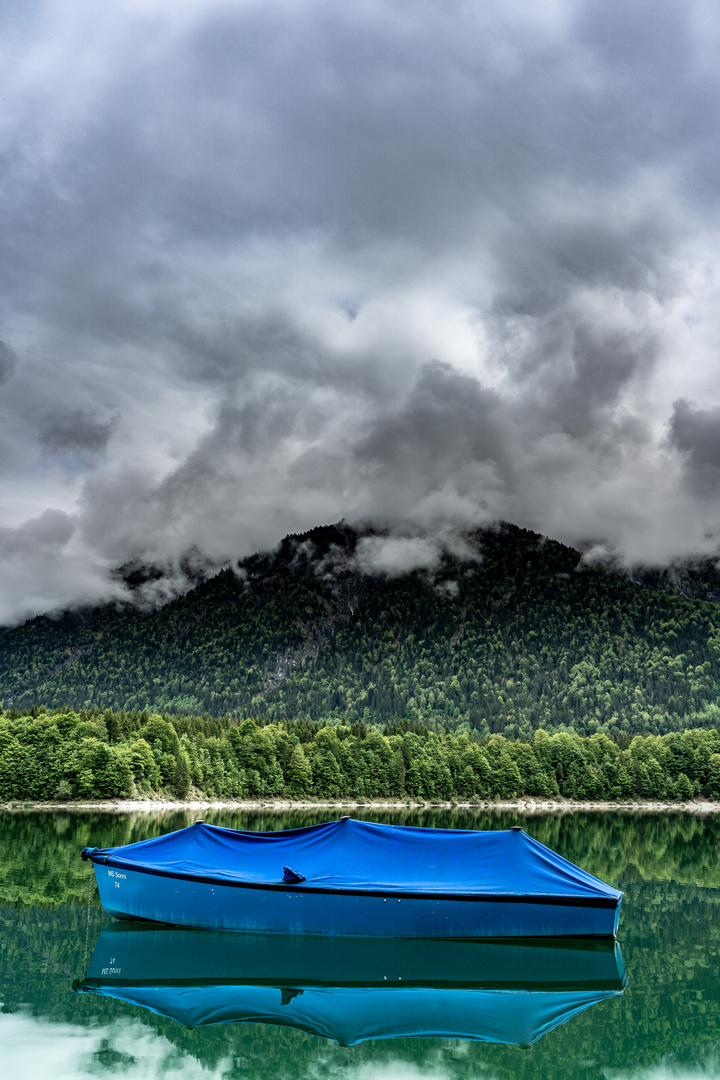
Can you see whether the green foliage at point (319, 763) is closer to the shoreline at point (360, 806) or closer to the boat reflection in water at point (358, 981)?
the shoreline at point (360, 806)

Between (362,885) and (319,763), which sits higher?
(362,885)

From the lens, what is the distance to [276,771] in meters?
148

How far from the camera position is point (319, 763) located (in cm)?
15550

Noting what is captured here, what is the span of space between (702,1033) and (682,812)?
550 ft

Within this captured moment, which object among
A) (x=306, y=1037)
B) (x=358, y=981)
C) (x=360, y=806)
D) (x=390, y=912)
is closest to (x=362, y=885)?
(x=390, y=912)

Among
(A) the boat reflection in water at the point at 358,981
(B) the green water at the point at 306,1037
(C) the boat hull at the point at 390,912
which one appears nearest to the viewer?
(B) the green water at the point at 306,1037

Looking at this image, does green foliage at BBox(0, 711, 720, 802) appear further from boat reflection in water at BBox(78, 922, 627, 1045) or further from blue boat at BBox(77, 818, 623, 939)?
boat reflection in water at BBox(78, 922, 627, 1045)

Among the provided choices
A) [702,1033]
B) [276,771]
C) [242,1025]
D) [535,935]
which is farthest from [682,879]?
[276,771]

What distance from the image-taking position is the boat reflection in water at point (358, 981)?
695 inches

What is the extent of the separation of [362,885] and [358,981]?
4600 mm

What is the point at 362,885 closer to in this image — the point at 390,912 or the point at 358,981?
the point at 390,912

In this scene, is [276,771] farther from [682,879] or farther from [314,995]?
[314,995]

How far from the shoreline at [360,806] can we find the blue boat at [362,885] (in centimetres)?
9193

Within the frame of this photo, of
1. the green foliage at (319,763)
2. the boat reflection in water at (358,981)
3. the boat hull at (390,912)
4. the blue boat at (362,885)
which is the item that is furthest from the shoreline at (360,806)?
the boat reflection in water at (358,981)
